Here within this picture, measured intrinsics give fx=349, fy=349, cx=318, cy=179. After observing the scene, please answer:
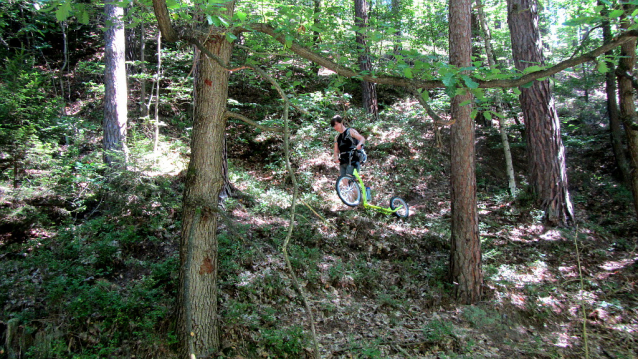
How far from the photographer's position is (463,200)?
603 cm

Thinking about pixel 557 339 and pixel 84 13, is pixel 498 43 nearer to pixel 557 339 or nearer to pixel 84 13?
pixel 557 339

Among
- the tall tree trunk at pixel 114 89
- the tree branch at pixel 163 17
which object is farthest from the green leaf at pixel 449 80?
the tall tree trunk at pixel 114 89

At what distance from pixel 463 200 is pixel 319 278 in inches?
111

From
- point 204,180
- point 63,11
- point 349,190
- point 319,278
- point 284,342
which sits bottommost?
point 284,342

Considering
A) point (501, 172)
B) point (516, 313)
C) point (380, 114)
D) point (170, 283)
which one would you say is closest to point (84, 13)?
point (170, 283)

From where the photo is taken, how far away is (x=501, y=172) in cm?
1169

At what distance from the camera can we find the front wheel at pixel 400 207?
8.17 metres

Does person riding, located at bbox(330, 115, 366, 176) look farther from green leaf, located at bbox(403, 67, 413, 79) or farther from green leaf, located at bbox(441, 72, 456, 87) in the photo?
green leaf, located at bbox(441, 72, 456, 87)

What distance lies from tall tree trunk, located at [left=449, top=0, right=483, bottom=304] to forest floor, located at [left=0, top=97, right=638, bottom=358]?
A: 314mm

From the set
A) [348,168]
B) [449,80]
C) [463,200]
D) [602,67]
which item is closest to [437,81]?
[449,80]

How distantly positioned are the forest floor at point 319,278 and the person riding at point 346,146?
3.69ft

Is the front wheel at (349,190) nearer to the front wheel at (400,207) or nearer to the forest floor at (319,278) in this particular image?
the forest floor at (319,278)

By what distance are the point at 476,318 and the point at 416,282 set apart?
3.68ft

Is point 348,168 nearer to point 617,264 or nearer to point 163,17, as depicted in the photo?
point 163,17
